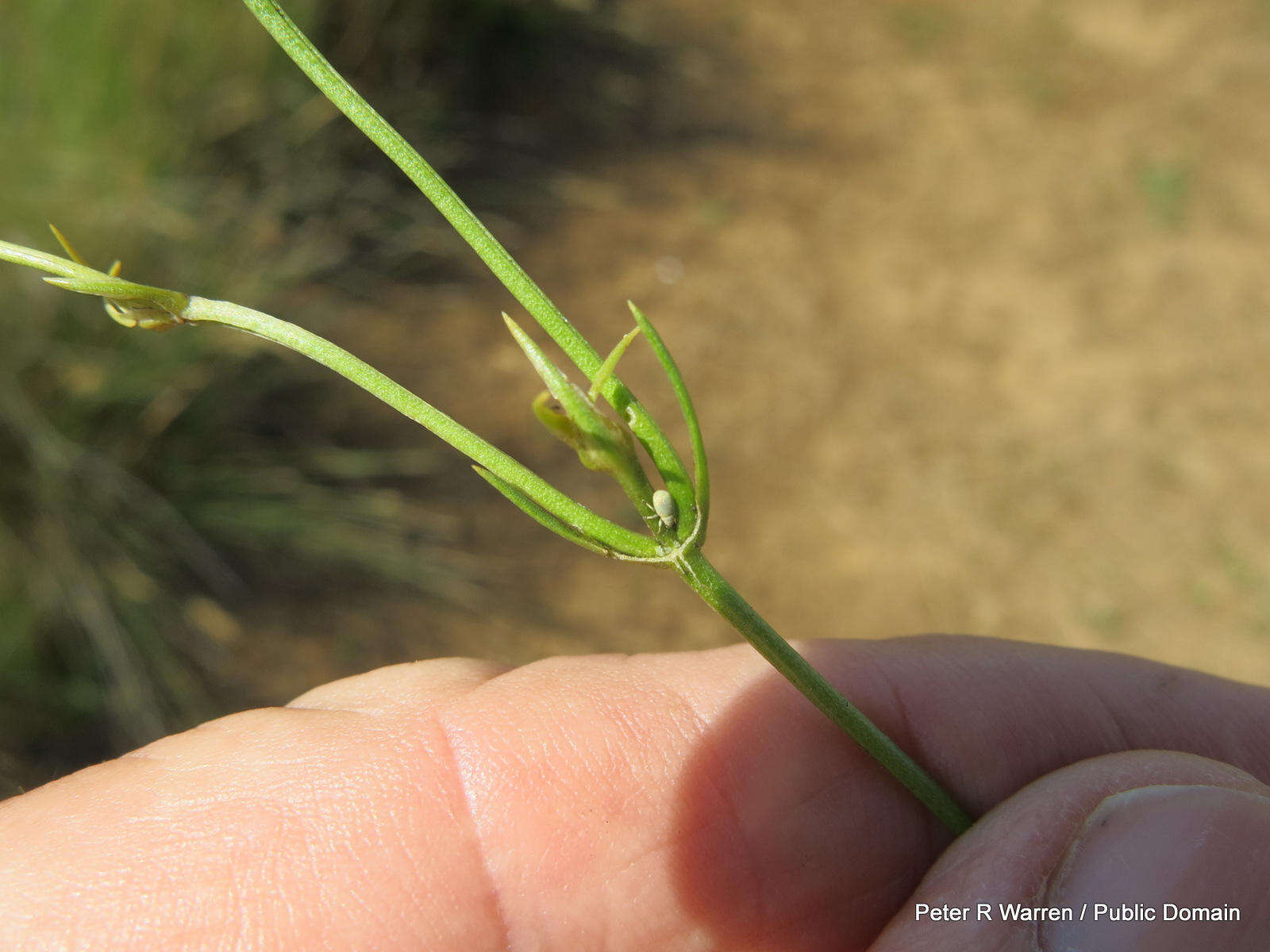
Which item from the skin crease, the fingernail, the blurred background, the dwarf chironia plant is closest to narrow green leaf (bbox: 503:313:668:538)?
the dwarf chironia plant

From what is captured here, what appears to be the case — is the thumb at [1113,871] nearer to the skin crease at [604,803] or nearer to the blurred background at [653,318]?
the skin crease at [604,803]

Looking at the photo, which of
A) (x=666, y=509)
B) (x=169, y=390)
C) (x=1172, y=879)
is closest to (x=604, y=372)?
(x=666, y=509)

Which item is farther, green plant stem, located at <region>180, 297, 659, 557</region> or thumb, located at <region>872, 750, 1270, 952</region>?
thumb, located at <region>872, 750, 1270, 952</region>

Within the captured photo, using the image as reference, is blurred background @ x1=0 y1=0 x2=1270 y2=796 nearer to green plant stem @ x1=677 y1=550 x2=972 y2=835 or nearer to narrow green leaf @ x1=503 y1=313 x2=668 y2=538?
green plant stem @ x1=677 y1=550 x2=972 y2=835

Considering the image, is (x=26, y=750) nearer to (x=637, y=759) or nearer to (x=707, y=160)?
(x=637, y=759)

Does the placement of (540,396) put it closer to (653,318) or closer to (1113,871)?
(1113,871)
